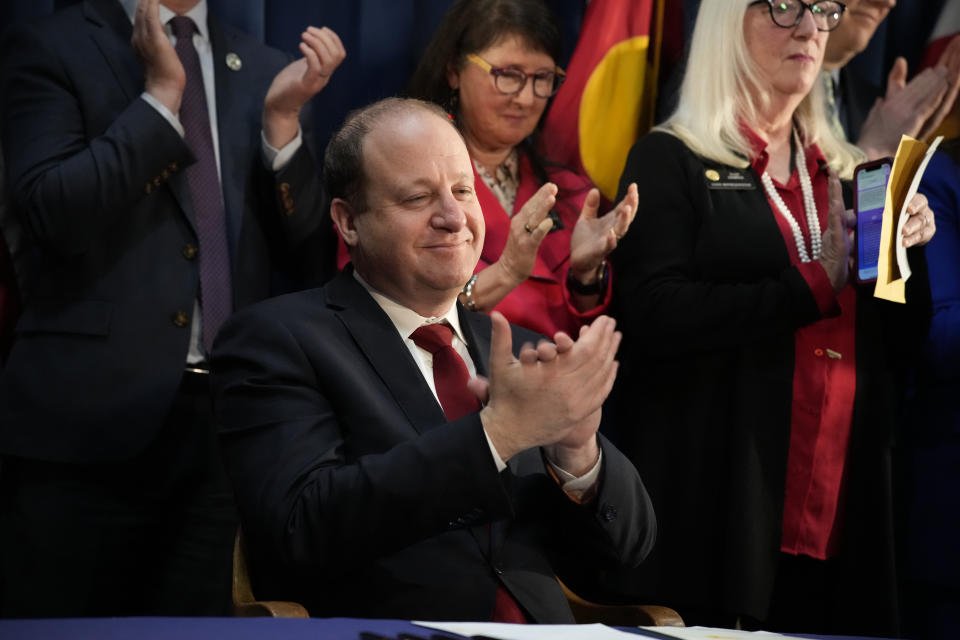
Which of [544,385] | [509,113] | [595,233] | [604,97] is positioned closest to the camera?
[544,385]

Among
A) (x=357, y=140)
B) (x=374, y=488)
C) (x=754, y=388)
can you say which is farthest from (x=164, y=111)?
(x=754, y=388)

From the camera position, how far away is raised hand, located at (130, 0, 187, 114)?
2412 millimetres

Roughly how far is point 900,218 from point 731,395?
1.75 ft

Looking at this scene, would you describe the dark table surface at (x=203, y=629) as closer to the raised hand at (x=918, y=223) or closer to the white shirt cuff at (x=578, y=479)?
the white shirt cuff at (x=578, y=479)

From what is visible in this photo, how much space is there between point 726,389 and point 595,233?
47 centimetres

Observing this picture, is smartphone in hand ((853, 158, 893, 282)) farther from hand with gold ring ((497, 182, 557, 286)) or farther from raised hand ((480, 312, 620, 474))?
raised hand ((480, 312, 620, 474))

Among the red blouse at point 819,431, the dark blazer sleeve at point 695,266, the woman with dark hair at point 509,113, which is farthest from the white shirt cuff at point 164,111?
the red blouse at point 819,431

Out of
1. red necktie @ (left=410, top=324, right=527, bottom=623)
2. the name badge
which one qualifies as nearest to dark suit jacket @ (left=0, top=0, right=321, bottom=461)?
red necktie @ (left=410, top=324, right=527, bottom=623)

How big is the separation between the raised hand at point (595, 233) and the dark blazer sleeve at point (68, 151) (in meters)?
0.89

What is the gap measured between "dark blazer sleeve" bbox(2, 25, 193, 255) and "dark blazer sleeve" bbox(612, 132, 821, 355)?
1.05 meters

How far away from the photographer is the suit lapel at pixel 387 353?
1827mm

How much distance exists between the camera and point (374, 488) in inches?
62.4

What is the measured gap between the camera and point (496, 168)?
2.85 meters

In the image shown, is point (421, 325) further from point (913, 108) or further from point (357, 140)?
point (913, 108)
